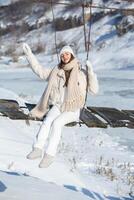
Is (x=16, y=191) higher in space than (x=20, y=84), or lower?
higher

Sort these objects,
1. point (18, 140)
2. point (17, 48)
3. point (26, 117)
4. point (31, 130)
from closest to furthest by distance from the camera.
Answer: point (26, 117)
point (18, 140)
point (31, 130)
point (17, 48)

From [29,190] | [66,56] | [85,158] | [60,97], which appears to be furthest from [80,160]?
[29,190]

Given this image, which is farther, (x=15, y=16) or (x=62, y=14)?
(x=15, y=16)

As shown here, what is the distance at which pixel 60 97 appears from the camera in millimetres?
6969

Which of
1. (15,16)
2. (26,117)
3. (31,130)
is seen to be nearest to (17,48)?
(15,16)

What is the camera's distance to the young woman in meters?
6.77

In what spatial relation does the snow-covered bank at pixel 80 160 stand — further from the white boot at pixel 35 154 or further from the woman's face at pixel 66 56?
the woman's face at pixel 66 56

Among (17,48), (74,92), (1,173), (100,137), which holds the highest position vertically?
(74,92)

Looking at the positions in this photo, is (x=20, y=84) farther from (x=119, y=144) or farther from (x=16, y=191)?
(x=16, y=191)

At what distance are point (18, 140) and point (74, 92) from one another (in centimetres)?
325

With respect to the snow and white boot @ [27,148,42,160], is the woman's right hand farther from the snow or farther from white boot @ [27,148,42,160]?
the snow

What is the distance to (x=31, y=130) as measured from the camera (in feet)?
38.1

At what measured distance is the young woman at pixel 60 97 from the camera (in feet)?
22.2

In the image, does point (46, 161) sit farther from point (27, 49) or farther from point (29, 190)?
point (27, 49)
